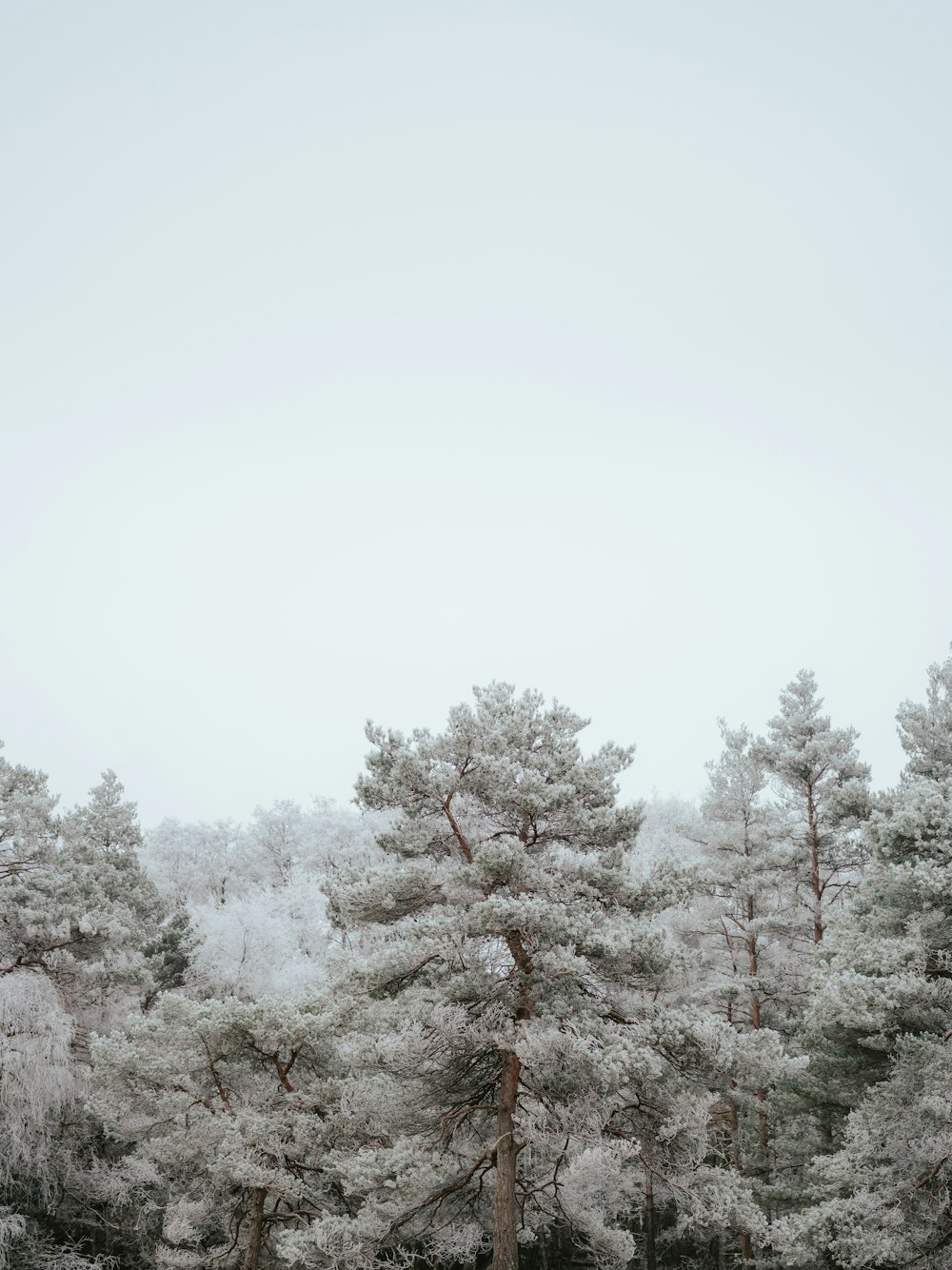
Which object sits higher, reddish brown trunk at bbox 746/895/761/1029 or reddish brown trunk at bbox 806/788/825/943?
reddish brown trunk at bbox 806/788/825/943

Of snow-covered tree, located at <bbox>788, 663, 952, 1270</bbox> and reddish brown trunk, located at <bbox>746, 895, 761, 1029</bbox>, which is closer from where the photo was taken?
snow-covered tree, located at <bbox>788, 663, 952, 1270</bbox>

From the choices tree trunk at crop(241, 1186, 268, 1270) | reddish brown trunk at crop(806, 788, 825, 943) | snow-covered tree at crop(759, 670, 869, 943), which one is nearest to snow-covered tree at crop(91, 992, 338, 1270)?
tree trunk at crop(241, 1186, 268, 1270)

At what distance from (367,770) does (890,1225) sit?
9461mm

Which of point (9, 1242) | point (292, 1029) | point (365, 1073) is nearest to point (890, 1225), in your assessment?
point (365, 1073)

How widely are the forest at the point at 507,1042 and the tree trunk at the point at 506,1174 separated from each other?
0.13ft

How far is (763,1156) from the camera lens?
19.5 meters

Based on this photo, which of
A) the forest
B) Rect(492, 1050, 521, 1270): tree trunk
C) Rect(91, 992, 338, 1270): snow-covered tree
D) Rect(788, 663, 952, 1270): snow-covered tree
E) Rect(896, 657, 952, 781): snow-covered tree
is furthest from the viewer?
Rect(896, 657, 952, 781): snow-covered tree

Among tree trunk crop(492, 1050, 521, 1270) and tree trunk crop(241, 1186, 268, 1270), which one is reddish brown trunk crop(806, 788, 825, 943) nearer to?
tree trunk crop(492, 1050, 521, 1270)

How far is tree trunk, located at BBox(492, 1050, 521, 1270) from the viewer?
1074cm

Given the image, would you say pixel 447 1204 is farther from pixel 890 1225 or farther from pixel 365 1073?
pixel 890 1225

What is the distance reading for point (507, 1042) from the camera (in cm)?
1059

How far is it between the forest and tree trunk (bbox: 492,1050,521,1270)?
0.13 feet

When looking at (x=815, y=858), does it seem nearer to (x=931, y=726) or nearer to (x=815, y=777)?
(x=815, y=777)

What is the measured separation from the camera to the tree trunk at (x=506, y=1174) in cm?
1074
